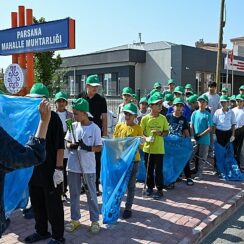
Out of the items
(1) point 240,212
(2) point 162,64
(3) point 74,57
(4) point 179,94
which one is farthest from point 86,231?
(3) point 74,57

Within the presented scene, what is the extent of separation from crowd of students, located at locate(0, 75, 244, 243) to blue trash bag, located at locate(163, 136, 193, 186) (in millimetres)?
160

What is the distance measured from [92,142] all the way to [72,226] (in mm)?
1139

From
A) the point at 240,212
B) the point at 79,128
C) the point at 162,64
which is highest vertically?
the point at 162,64

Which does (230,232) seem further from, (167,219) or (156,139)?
(156,139)

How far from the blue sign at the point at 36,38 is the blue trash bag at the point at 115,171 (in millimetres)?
2027

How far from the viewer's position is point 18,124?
4383mm

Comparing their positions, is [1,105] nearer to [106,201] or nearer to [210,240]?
[106,201]

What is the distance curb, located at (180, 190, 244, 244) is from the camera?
15.6 ft

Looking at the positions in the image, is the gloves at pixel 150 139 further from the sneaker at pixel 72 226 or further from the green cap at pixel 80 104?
the sneaker at pixel 72 226

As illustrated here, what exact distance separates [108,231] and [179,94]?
4.64 metres

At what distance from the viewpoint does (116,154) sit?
5.10 m

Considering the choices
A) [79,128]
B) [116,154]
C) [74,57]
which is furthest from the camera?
[74,57]

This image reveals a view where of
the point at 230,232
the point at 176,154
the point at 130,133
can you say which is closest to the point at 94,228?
the point at 130,133

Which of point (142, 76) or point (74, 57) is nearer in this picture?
point (142, 76)
